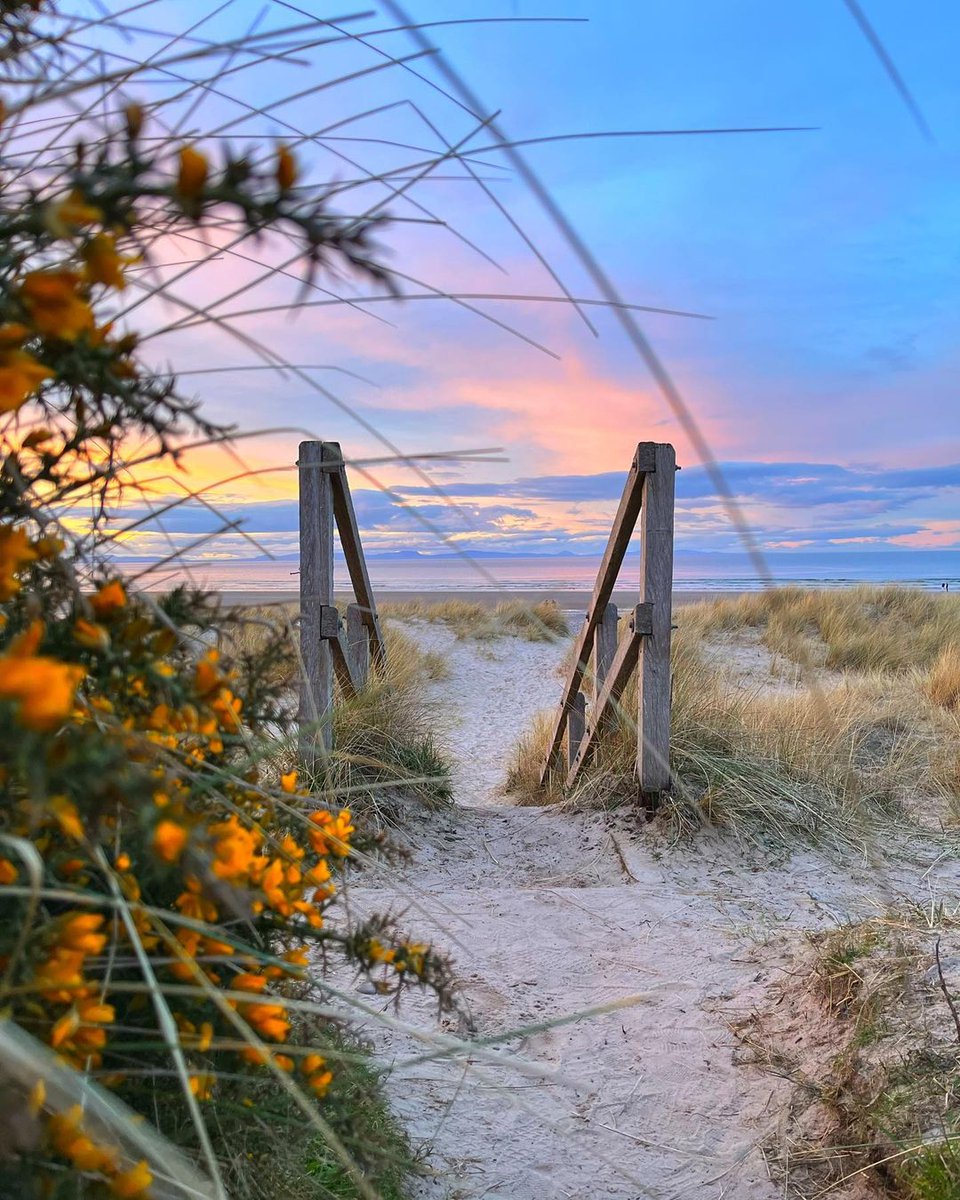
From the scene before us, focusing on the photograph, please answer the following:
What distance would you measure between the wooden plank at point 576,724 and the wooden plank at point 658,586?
1.77 m

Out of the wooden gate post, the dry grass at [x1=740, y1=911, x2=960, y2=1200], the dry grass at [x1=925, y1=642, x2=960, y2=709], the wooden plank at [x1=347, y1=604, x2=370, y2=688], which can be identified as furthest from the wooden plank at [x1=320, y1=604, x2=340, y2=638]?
the dry grass at [x1=925, y1=642, x2=960, y2=709]

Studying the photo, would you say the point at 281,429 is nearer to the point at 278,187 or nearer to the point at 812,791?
the point at 278,187

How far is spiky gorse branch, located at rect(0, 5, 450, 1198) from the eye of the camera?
67cm

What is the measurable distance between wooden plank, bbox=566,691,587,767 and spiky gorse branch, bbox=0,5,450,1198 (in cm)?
554

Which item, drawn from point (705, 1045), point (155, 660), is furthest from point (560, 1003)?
point (155, 660)

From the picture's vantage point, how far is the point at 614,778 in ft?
17.9

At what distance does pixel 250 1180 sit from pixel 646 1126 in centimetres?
159

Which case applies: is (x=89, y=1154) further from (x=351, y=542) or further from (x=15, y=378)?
(x=351, y=542)

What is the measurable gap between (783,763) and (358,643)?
2928mm

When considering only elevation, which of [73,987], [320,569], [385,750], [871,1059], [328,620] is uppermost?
[320,569]

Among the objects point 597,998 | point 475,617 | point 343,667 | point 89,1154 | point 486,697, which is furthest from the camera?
point 475,617

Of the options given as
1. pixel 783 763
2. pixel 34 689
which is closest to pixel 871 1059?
pixel 34 689

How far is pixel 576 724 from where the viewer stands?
275 inches

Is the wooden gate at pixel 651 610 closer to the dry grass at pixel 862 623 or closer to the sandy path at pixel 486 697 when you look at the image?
the sandy path at pixel 486 697
